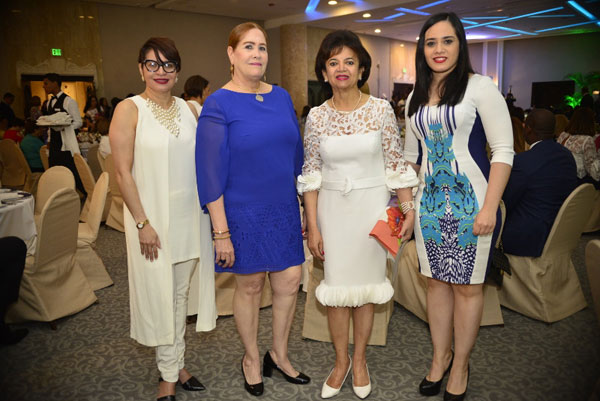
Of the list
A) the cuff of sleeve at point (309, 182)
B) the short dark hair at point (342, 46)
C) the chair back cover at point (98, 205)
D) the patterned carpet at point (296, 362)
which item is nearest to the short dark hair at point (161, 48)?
the short dark hair at point (342, 46)

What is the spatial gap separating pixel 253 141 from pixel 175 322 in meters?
0.95

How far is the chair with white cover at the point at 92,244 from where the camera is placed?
12.6ft

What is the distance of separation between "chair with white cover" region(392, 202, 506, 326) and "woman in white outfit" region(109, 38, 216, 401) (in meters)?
1.47

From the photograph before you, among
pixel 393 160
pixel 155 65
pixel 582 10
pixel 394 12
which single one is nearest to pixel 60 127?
pixel 155 65

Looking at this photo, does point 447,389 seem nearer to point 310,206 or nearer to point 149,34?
point 310,206

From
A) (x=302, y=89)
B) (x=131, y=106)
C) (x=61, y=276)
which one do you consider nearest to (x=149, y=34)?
(x=302, y=89)

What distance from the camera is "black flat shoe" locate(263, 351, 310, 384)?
2.48 metres

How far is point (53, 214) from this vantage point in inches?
126

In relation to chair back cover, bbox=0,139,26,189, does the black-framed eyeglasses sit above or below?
above

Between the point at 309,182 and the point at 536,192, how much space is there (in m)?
1.63

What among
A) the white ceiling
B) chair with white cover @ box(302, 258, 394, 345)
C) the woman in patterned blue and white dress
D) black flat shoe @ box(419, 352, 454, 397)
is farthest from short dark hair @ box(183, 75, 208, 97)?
the white ceiling

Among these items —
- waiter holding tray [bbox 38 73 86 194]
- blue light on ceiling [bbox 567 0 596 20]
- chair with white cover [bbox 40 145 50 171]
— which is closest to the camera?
waiter holding tray [bbox 38 73 86 194]

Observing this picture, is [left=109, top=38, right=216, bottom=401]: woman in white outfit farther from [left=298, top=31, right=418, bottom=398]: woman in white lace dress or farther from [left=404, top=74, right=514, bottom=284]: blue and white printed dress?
[left=404, top=74, right=514, bottom=284]: blue and white printed dress

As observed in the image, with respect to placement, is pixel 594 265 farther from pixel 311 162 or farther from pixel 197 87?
pixel 197 87
